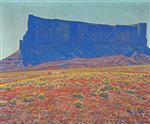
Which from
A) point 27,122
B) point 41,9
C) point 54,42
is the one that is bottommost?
→ point 27,122

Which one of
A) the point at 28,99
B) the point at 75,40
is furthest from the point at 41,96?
the point at 75,40

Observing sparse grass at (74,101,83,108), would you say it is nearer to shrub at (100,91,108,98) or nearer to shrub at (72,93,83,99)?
shrub at (72,93,83,99)

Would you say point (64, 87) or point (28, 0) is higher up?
point (28, 0)

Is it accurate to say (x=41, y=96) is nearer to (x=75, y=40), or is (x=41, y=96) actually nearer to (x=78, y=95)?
(x=78, y=95)

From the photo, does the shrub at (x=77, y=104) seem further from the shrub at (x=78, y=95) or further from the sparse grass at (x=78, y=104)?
the shrub at (x=78, y=95)

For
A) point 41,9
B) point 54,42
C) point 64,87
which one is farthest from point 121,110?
point 41,9

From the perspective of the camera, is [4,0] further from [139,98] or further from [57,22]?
[139,98]

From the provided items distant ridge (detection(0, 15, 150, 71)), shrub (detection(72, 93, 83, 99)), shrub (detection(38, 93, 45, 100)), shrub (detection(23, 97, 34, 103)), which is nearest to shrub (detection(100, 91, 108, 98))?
shrub (detection(72, 93, 83, 99))
